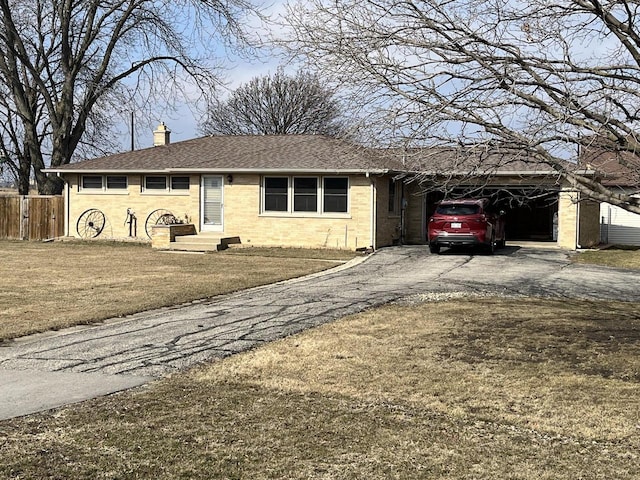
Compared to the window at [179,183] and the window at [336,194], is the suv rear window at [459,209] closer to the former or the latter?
the window at [336,194]

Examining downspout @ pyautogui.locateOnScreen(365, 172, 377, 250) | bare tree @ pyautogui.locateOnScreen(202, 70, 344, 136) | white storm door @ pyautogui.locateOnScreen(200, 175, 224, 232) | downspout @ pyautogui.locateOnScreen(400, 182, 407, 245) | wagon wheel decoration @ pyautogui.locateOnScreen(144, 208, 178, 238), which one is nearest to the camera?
downspout @ pyautogui.locateOnScreen(365, 172, 377, 250)

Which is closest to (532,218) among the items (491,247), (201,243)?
(491,247)

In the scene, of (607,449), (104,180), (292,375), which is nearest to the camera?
(607,449)

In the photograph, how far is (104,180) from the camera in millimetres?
29188

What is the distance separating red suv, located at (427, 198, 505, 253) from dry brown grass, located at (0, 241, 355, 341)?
9.19 ft

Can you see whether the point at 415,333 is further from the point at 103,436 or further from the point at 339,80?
the point at 103,436

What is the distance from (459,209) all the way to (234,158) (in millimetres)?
9105

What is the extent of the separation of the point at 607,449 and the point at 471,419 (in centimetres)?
111

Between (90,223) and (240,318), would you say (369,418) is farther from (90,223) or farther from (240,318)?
(90,223)

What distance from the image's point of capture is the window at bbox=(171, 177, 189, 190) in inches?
1099

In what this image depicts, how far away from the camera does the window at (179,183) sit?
91.6 feet

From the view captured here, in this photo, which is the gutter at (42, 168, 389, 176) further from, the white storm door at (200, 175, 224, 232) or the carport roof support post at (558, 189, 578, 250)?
the carport roof support post at (558, 189, 578, 250)

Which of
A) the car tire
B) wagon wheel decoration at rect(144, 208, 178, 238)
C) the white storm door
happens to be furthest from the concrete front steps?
the car tire

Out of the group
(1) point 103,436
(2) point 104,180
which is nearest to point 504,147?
(1) point 103,436
